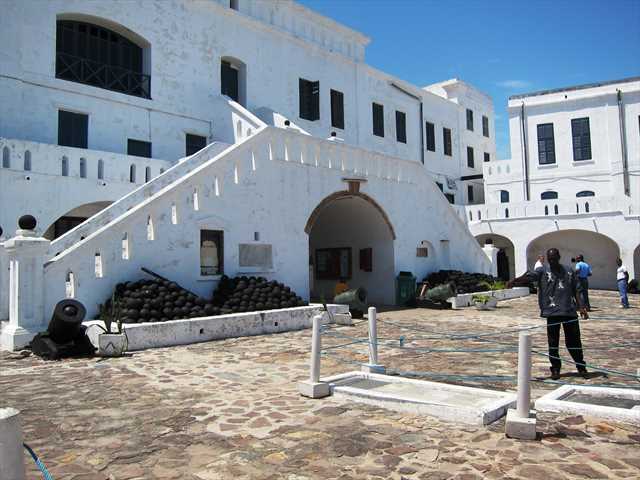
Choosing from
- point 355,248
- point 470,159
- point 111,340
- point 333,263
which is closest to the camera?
point 111,340

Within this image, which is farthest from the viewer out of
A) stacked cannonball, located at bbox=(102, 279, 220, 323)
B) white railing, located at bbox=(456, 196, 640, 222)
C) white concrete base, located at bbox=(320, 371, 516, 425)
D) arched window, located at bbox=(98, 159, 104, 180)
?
white railing, located at bbox=(456, 196, 640, 222)

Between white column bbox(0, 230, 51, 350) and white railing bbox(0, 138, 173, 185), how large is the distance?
4525 millimetres

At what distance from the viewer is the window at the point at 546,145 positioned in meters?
30.9

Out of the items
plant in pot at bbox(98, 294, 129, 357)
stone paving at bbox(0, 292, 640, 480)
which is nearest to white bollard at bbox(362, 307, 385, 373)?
stone paving at bbox(0, 292, 640, 480)

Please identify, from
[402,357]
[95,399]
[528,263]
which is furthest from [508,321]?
[528,263]

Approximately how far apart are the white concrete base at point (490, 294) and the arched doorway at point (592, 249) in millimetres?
5461

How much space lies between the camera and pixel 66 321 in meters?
8.59

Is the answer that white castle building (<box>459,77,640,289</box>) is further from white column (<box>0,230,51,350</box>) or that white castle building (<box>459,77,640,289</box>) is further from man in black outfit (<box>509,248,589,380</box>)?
white column (<box>0,230,51,350</box>)

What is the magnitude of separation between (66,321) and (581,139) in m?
29.6

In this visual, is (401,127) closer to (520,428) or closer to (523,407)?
(523,407)

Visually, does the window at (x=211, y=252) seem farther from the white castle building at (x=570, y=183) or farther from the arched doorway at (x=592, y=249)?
the arched doorway at (x=592, y=249)

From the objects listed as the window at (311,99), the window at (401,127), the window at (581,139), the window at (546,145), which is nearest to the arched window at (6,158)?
the window at (311,99)

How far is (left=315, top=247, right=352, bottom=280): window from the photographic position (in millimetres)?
19750

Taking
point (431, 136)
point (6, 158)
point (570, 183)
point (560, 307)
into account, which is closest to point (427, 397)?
point (560, 307)
